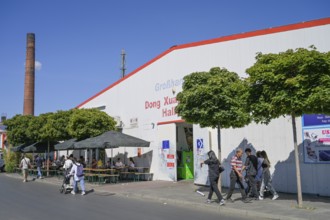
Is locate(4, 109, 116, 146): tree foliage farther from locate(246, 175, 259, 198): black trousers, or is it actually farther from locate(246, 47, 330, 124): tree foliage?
locate(246, 47, 330, 124): tree foliage

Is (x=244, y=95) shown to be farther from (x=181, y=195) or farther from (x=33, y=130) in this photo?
(x=33, y=130)

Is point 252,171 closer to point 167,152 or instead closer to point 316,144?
point 316,144

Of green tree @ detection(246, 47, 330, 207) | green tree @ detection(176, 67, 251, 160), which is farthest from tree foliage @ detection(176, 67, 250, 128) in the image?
green tree @ detection(246, 47, 330, 207)

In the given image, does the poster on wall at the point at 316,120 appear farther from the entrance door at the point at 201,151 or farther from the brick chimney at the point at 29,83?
the brick chimney at the point at 29,83

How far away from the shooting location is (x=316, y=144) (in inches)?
535

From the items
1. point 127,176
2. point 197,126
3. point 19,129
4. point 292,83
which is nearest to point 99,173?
point 127,176

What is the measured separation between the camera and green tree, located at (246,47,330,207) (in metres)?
10.0

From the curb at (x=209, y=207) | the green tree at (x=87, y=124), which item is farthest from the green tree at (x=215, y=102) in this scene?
the green tree at (x=87, y=124)

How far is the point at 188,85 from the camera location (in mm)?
13664

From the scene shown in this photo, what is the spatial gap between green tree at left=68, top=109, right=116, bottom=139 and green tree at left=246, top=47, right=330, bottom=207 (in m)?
15.0

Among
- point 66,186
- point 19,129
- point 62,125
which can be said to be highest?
point 19,129

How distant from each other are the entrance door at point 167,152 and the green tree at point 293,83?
9773 millimetres

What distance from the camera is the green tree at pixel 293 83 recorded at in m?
10.0

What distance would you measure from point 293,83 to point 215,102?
331 centimetres
